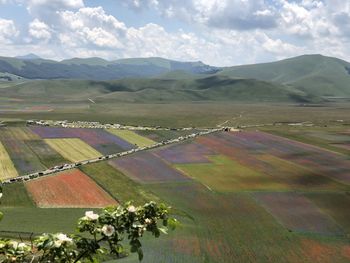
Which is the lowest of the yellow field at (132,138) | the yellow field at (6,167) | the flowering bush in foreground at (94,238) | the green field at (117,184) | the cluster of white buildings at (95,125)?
the green field at (117,184)

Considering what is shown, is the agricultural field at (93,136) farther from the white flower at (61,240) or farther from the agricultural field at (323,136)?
the white flower at (61,240)

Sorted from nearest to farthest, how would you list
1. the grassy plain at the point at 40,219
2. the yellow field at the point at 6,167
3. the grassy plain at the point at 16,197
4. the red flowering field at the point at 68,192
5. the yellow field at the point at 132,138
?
the grassy plain at the point at 40,219, the grassy plain at the point at 16,197, the red flowering field at the point at 68,192, the yellow field at the point at 6,167, the yellow field at the point at 132,138

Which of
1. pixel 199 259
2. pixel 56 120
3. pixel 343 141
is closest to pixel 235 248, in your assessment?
pixel 199 259

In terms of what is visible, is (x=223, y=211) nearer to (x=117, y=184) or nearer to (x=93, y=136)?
(x=117, y=184)

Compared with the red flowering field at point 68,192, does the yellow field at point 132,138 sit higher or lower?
higher

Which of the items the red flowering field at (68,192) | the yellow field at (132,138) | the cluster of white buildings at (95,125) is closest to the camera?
the red flowering field at (68,192)

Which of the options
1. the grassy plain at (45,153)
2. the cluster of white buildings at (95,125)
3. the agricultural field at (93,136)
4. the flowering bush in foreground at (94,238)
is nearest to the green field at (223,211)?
the grassy plain at (45,153)

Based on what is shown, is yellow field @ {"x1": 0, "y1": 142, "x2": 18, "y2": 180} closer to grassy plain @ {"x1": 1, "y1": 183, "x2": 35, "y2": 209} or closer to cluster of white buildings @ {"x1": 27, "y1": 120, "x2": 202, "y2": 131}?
grassy plain @ {"x1": 1, "y1": 183, "x2": 35, "y2": 209}

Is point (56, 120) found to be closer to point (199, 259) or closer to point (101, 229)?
point (199, 259)
